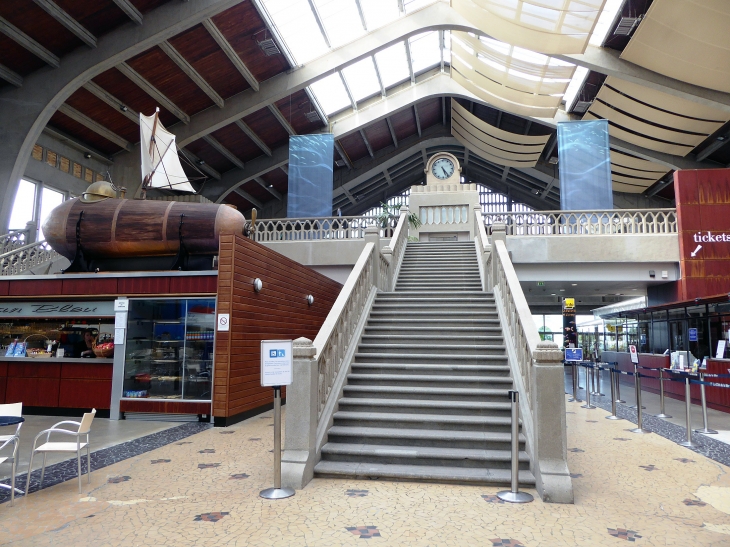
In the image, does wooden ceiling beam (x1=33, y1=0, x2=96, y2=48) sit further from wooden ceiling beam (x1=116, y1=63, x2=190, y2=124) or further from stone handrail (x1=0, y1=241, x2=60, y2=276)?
stone handrail (x1=0, y1=241, x2=60, y2=276)

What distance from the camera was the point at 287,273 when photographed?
10617 mm

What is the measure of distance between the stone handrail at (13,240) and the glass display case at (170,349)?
659 centimetres

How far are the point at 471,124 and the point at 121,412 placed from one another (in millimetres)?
22647

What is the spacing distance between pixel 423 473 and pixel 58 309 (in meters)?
7.60

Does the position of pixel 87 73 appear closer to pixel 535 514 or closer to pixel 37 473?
pixel 37 473

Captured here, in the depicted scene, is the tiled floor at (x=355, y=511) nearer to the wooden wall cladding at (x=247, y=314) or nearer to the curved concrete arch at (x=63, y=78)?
the wooden wall cladding at (x=247, y=314)

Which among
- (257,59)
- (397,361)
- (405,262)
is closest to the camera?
(397,361)

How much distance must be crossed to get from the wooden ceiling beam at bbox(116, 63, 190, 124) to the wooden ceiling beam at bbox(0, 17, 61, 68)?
5.87 feet

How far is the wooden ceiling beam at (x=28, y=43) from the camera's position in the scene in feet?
41.5

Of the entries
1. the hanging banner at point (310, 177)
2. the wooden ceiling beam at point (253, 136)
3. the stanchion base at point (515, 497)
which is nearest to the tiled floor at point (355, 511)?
the stanchion base at point (515, 497)

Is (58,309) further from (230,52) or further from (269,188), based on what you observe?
(269,188)

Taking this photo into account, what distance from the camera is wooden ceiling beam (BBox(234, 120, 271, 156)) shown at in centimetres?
2114

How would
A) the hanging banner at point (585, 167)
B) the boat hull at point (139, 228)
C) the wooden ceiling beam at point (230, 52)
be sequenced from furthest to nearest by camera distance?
the hanging banner at point (585, 167), the wooden ceiling beam at point (230, 52), the boat hull at point (139, 228)

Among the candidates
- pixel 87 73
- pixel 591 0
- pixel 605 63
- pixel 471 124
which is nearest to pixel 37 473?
pixel 87 73
